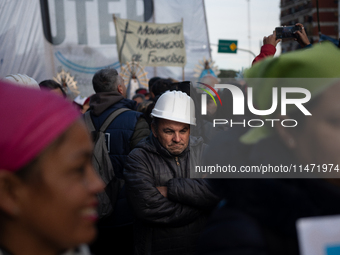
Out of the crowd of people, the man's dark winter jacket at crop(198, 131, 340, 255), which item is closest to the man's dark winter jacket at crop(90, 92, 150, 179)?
the crowd of people

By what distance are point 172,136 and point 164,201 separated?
46cm

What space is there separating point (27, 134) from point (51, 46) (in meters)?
12.5

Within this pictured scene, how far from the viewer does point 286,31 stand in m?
2.36

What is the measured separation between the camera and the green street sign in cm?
1970

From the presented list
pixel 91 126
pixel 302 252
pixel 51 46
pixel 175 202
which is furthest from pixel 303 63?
pixel 51 46

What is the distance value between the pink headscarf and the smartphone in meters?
1.90

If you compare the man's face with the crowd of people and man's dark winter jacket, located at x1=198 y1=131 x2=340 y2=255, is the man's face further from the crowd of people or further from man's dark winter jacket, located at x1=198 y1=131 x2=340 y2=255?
man's dark winter jacket, located at x1=198 y1=131 x2=340 y2=255

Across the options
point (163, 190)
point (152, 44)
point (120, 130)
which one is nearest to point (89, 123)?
point (120, 130)

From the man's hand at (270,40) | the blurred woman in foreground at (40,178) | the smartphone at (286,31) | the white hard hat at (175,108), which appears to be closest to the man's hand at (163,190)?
the white hard hat at (175,108)

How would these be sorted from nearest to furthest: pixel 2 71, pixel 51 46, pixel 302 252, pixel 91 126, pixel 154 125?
1. pixel 302 252
2. pixel 154 125
3. pixel 91 126
4. pixel 2 71
5. pixel 51 46

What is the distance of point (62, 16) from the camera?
12359 millimetres

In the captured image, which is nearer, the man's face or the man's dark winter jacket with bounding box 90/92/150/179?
the man's face

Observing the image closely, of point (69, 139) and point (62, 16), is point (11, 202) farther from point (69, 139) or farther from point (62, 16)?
point (62, 16)

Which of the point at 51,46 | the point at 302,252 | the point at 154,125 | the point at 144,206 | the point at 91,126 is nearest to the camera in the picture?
the point at 302,252
